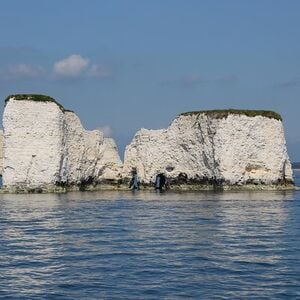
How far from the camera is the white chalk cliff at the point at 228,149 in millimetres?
65500

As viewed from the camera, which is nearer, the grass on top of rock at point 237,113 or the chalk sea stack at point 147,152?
the chalk sea stack at point 147,152

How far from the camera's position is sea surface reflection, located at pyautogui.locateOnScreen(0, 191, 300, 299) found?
17.9m

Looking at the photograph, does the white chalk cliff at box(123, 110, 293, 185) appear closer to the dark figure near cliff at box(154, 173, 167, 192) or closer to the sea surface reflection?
the dark figure near cliff at box(154, 173, 167, 192)

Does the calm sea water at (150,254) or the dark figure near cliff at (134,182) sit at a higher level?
the dark figure near cliff at (134,182)

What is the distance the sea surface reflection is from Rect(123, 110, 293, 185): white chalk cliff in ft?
80.0

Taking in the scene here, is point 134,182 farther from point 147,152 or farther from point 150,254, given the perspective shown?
point 150,254

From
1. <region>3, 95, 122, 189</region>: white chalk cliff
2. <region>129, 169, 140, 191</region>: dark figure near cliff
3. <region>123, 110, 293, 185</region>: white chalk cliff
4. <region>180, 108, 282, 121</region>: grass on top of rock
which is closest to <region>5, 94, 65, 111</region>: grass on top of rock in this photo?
<region>3, 95, 122, 189</region>: white chalk cliff

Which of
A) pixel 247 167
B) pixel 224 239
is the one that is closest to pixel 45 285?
pixel 224 239

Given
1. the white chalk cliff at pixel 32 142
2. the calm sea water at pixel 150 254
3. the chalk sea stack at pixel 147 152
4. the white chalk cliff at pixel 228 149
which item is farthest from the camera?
the white chalk cliff at pixel 228 149

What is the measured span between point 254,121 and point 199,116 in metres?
5.33

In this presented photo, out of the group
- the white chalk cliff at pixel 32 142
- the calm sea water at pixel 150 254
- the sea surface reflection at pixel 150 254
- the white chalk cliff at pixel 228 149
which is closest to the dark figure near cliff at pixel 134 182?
the white chalk cliff at pixel 228 149

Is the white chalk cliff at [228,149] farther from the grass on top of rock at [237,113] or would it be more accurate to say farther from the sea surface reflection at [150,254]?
the sea surface reflection at [150,254]

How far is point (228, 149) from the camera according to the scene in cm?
6525

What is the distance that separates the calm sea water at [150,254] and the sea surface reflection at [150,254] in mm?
27
